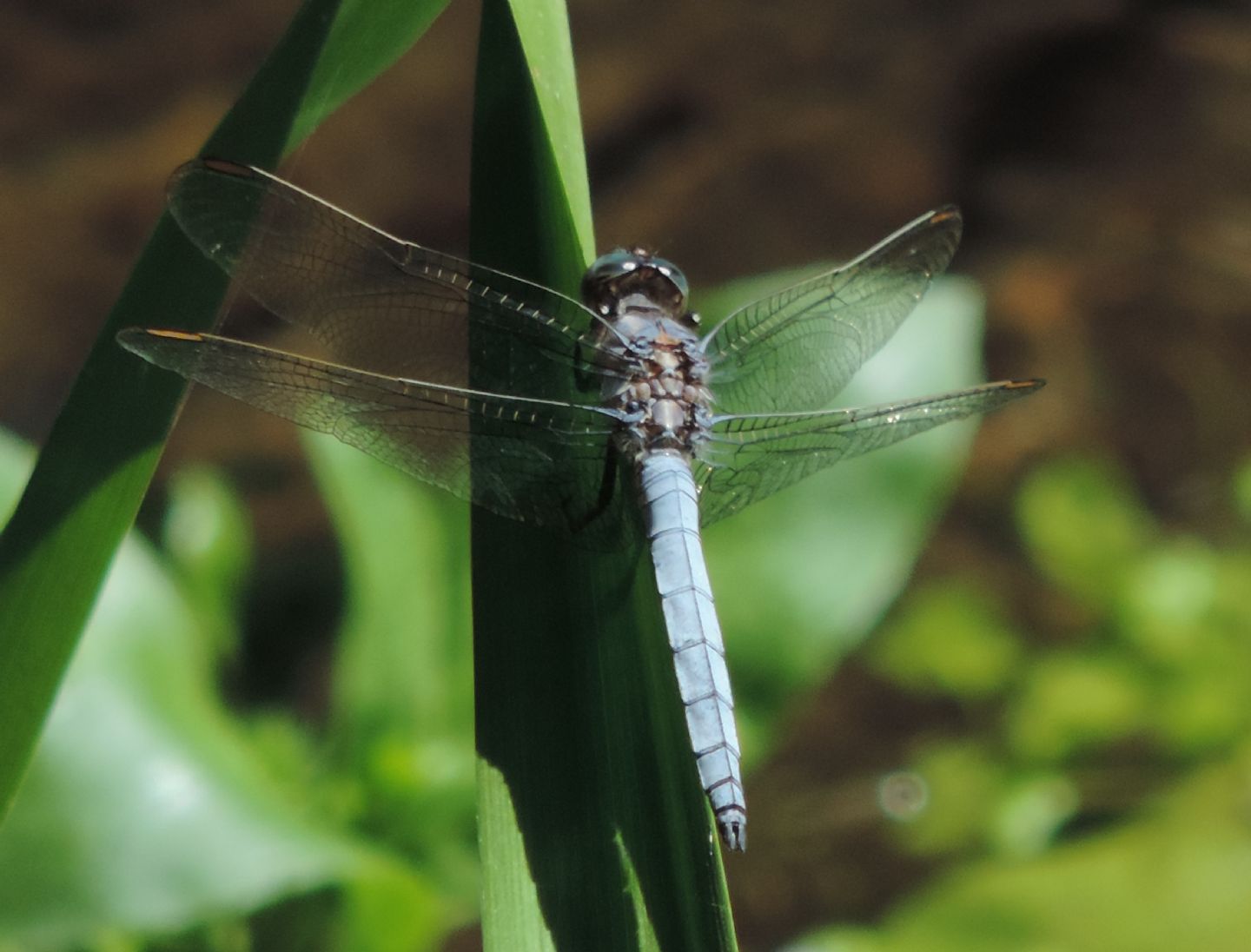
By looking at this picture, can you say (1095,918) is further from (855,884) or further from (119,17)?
(119,17)

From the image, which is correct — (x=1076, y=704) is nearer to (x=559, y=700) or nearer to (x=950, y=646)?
(x=950, y=646)

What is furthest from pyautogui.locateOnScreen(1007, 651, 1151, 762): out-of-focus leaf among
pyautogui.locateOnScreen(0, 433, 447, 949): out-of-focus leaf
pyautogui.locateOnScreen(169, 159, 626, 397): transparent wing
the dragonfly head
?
pyautogui.locateOnScreen(169, 159, 626, 397): transparent wing

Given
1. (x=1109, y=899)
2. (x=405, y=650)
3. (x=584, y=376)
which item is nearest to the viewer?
(x=584, y=376)

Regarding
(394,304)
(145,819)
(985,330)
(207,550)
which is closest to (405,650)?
(145,819)

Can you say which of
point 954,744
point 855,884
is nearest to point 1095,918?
point 954,744

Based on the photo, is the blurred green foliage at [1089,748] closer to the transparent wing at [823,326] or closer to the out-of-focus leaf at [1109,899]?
the out-of-focus leaf at [1109,899]
